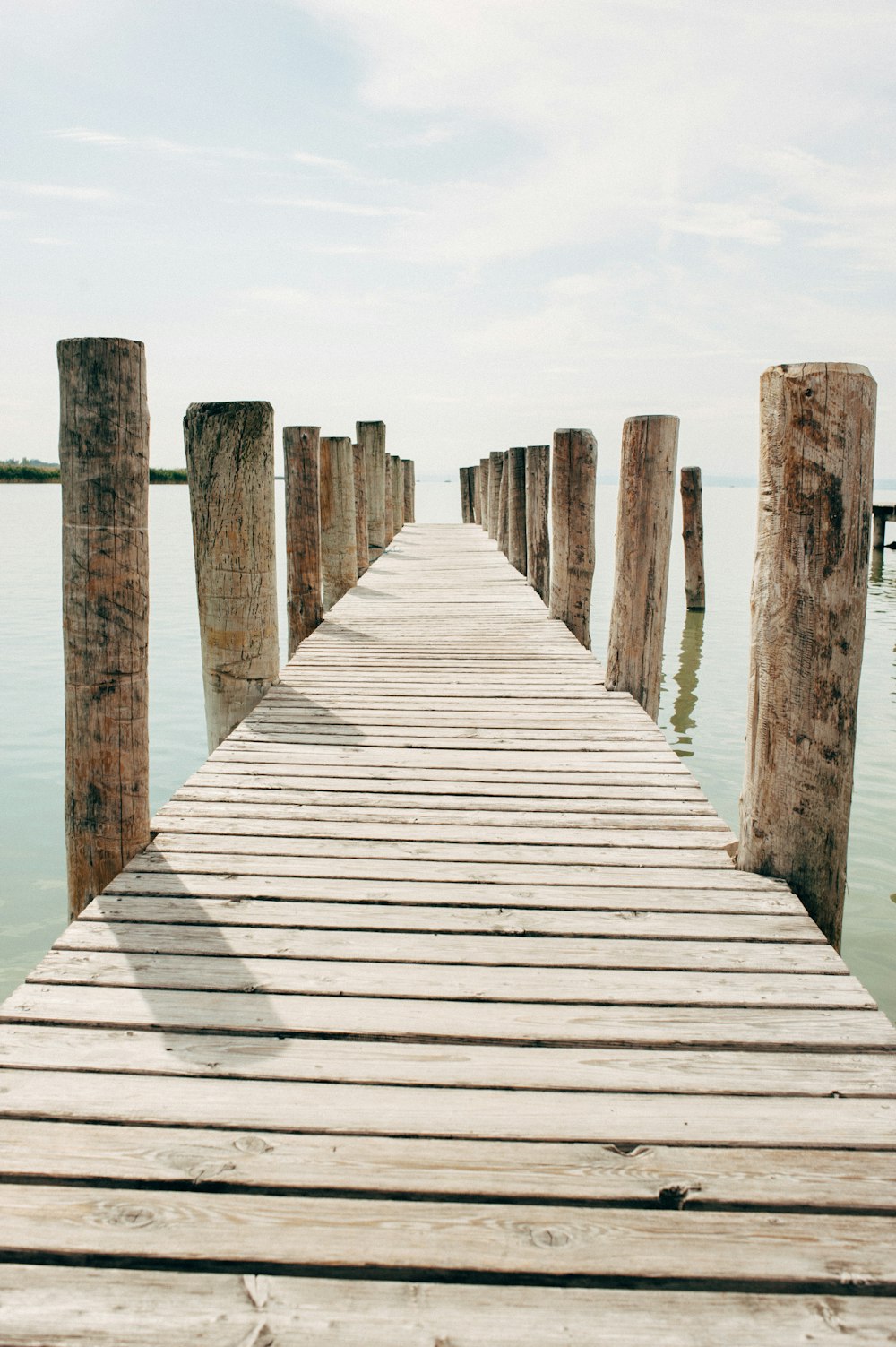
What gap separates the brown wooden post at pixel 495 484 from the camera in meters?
15.2

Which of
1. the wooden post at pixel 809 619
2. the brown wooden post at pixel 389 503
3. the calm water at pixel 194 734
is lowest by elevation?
the calm water at pixel 194 734

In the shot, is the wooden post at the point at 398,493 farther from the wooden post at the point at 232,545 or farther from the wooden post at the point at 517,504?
the wooden post at the point at 232,545

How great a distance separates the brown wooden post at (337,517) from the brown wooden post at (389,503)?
19.6ft

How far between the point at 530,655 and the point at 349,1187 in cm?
492

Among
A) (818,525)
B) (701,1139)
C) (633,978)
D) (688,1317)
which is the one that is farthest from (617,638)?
(688,1317)

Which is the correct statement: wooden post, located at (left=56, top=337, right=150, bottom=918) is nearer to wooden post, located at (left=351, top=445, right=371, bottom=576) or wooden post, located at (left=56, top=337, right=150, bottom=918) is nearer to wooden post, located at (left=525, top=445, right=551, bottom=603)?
wooden post, located at (left=525, top=445, right=551, bottom=603)

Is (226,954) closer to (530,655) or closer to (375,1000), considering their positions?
(375,1000)

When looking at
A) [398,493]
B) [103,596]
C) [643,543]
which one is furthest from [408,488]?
[103,596]

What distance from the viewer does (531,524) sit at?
10633 mm

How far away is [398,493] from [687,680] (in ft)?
33.4

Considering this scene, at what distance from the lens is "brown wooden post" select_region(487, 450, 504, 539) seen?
1521 centimetres

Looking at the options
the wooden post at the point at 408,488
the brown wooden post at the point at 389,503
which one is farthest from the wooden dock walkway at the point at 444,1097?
the wooden post at the point at 408,488

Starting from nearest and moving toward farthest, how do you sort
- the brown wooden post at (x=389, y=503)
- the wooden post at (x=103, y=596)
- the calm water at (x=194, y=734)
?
1. the wooden post at (x=103, y=596)
2. the calm water at (x=194, y=734)
3. the brown wooden post at (x=389, y=503)

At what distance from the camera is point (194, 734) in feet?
30.3
